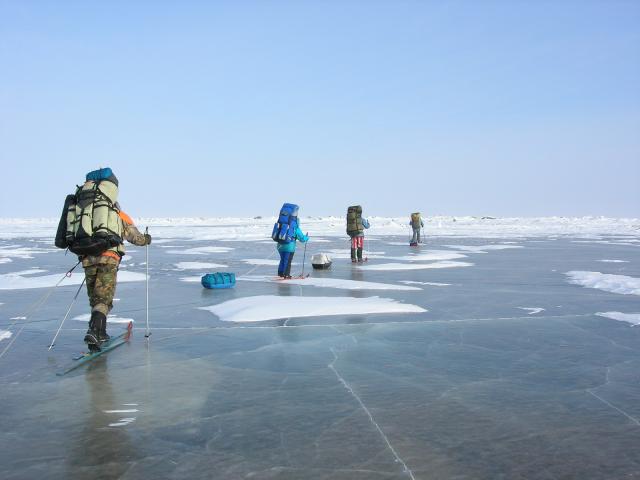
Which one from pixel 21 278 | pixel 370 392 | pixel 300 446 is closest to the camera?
pixel 300 446

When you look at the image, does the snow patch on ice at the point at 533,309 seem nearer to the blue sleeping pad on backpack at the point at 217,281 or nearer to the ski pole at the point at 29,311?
the blue sleeping pad on backpack at the point at 217,281

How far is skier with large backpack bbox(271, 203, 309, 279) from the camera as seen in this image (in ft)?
45.5

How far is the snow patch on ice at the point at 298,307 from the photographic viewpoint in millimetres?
8899

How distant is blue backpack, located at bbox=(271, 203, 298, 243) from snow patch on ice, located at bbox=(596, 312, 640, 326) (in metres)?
7.65

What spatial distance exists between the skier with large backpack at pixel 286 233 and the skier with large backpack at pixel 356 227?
505cm

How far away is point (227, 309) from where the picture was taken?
375 inches

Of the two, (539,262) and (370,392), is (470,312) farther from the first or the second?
(539,262)

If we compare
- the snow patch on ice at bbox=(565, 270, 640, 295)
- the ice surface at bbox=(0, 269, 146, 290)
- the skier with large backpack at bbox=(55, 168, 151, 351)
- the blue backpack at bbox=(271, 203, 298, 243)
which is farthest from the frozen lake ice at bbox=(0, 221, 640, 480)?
the blue backpack at bbox=(271, 203, 298, 243)

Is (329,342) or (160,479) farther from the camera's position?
(329,342)

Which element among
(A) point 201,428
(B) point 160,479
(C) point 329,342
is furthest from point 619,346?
(B) point 160,479

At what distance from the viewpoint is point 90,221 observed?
616 centimetres

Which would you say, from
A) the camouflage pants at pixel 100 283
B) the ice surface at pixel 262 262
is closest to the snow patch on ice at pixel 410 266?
the ice surface at pixel 262 262

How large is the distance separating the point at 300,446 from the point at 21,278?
13.5 metres

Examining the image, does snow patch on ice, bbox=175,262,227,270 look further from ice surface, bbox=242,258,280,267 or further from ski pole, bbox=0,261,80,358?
ski pole, bbox=0,261,80,358
